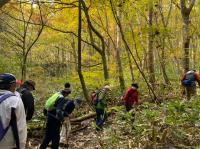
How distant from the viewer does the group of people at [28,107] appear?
4.07 m

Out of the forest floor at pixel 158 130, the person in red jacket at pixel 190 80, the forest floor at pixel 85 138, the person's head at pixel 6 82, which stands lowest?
the forest floor at pixel 85 138

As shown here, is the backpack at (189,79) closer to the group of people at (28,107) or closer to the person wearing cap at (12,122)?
the group of people at (28,107)

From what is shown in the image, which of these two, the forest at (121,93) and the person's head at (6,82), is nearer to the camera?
the person's head at (6,82)

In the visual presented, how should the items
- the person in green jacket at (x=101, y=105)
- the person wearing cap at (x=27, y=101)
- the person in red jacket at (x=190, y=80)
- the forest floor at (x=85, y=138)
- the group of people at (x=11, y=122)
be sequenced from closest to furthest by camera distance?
the group of people at (x=11, y=122), the person wearing cap at (x=27, y=101), the forest floor at (x=85, y=138), the person in green jacket at (x=101, y=105), the person in red jacket at (x=190, y=80)

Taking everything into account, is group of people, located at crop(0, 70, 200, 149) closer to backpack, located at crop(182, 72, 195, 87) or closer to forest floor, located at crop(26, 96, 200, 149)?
backpack, located at crop(182, 72, 195, 87)

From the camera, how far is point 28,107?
7.79 meters

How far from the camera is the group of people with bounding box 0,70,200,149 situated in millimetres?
4070

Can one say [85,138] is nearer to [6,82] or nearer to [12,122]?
[6,82]

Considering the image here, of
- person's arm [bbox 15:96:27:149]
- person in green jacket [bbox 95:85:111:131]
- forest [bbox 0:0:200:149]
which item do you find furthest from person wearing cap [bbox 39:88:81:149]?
person's arm [bbox 15:96:27:149]

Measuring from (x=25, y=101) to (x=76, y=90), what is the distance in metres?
13.3

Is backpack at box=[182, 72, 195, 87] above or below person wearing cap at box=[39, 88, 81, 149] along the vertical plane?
above

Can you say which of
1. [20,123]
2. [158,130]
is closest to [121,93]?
[158,130]

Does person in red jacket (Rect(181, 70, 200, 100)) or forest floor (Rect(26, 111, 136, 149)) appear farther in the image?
person in red jacket (Rect(181, 70, 200, 100))

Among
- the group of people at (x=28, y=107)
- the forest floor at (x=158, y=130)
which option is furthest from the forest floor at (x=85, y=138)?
the group of people at (x=28, y=107)
